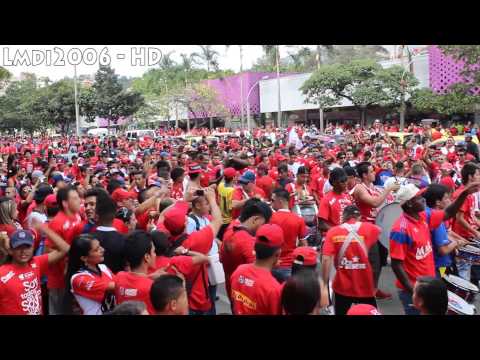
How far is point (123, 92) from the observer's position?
40812mm

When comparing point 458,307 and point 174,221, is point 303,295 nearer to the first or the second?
point 458,307

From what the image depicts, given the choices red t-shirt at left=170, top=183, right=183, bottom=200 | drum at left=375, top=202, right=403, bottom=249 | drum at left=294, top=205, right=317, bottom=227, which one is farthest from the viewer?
red t-shirt at left=170, top=183, right=183, bottom=200

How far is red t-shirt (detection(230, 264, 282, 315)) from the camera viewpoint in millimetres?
3752

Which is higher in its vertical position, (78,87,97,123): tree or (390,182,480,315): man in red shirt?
(78,87,97,123): tree

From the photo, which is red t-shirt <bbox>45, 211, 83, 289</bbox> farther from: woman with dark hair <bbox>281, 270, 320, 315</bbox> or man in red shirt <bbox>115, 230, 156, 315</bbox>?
woman with dark hair <bbox>281, 270, 320, 315</bbox>

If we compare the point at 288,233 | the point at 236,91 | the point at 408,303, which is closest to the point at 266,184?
the point at 288,233

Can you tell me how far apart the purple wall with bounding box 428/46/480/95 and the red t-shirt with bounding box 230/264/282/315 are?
30.3 metres

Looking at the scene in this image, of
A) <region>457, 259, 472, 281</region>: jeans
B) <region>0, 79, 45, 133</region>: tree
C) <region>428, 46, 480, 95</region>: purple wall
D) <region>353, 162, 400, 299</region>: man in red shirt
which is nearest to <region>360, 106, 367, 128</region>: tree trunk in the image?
<region>428, 46, 480, 95</region>: purple wall

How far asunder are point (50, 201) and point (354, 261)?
341 cm

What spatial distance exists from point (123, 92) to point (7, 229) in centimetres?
3642

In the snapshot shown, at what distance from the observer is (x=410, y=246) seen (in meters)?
4.91

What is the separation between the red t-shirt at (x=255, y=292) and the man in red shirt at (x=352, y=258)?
1101mm

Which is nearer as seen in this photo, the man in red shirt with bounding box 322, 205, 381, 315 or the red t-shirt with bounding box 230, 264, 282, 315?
the red t-shirt with bounding box 230, 264, 282, 315

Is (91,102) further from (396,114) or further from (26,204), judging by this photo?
(26,204)
